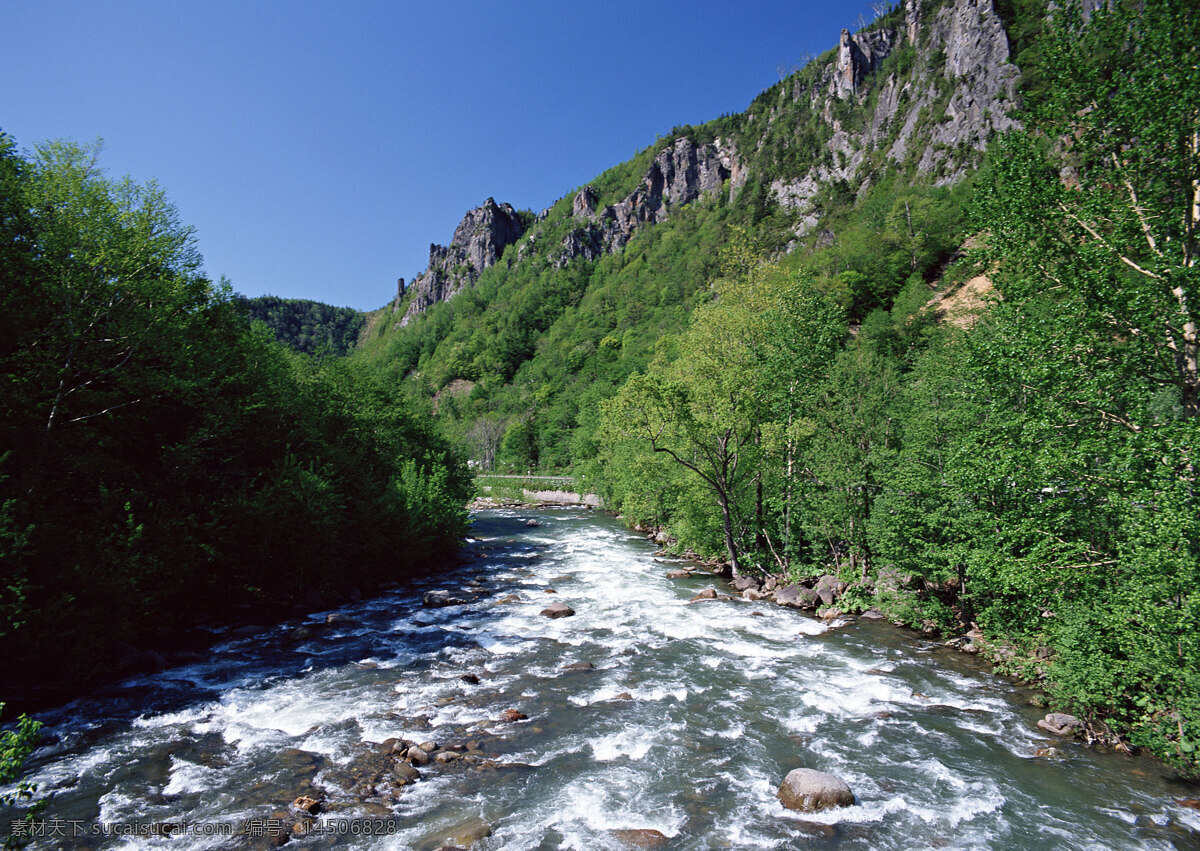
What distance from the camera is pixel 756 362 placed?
23.9 m

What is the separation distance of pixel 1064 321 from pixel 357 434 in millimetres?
29177

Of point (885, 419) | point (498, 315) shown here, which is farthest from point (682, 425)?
point (498, 315)

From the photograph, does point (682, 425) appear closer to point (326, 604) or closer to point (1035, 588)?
point (1035, 588)

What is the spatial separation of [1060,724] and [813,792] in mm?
6279

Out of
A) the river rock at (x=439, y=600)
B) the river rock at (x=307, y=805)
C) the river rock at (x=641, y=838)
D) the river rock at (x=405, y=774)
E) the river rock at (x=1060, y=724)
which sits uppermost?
the river rock at (x=1060, y=724)

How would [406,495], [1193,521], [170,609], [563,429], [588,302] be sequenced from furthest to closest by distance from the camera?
[588,302]
[563,429]
[406,495]
[170,609]
[1193,521]

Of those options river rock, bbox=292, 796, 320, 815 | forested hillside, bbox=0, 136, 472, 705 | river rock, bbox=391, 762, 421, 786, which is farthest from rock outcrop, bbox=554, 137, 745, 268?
river rock, bbox=292, 796, 320, 815

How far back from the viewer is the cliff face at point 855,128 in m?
91.7

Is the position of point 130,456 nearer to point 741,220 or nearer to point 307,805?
point 307,805

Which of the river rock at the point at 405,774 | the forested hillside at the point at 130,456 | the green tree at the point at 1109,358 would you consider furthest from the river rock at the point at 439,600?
the green tree at the point at 1109,358

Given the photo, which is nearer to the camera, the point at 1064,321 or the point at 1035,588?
the point at 1064,321

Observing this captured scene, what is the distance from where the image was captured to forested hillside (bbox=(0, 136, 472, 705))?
13.3m

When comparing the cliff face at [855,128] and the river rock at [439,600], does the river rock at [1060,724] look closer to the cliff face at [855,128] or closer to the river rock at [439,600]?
the river rock at [439,600]

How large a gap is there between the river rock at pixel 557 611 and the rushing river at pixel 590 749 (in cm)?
178
